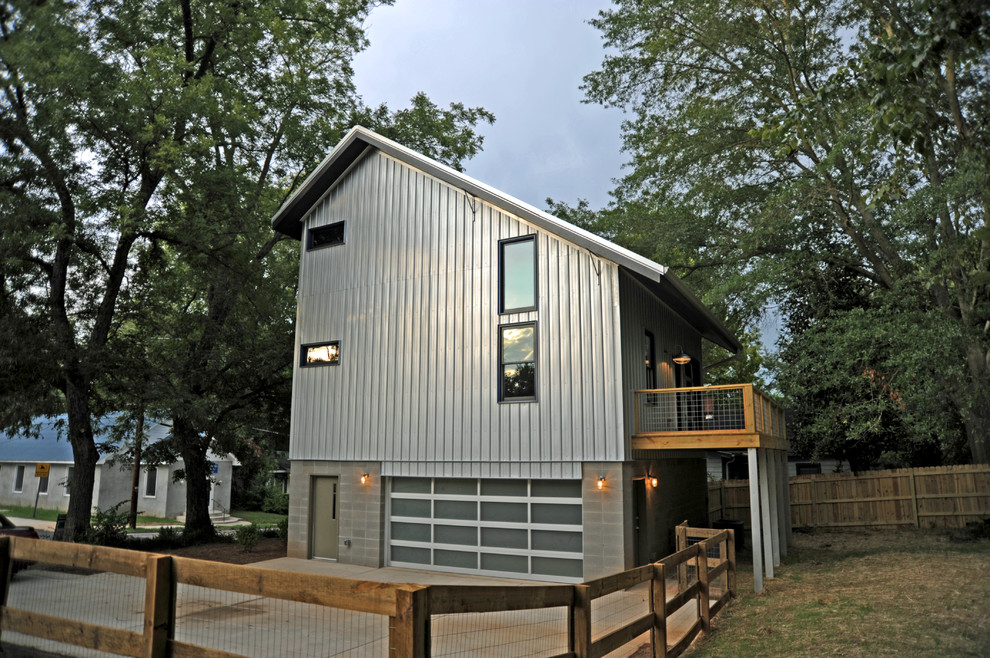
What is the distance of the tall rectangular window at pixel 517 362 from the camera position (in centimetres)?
1314

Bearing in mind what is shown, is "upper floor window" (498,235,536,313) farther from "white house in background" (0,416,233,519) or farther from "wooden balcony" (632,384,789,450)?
"white house in background" (0,416,233,519)

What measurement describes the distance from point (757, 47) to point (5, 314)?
2099 cm

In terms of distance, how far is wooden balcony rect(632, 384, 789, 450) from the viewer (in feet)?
39.4

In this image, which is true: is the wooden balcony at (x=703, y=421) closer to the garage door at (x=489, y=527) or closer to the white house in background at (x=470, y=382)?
the white house in background at (x=470, y=382)

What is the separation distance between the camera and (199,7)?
18.9 m

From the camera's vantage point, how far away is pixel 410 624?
143 inches

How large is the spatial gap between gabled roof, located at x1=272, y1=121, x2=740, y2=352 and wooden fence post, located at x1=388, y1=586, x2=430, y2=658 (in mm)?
9061

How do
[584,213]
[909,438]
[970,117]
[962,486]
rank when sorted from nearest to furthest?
[970,117] < [962,486] < [909,438] < [584,213]

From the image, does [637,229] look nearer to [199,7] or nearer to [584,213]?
[584,213]

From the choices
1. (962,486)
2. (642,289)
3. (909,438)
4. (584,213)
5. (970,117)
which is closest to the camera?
(642,289)

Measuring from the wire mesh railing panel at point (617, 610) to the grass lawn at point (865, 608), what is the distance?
1204 millimetres

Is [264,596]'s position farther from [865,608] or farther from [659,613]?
[865,608]

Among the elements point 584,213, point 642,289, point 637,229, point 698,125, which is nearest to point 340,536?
point 642,289

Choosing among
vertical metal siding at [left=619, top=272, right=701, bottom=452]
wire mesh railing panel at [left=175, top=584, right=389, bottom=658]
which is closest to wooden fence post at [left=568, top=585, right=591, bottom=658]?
wire mesh railing panel at [left=175, top=584, right=389, bottom=658]
